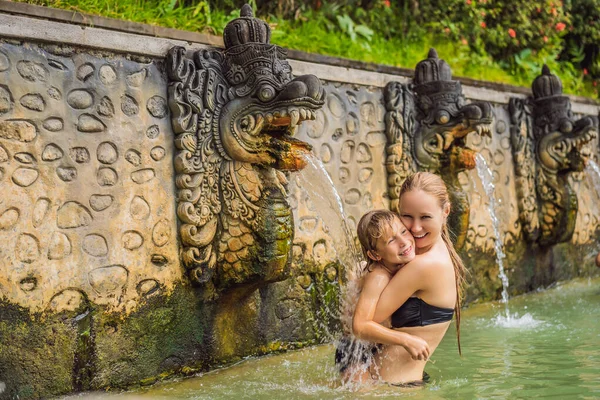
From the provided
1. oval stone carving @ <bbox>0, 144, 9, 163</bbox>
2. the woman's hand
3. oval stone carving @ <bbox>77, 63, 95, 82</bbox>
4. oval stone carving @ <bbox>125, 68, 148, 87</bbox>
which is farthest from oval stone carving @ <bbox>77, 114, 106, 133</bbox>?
the woman's hand

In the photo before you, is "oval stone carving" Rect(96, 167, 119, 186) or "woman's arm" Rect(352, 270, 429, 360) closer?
"woman's arm" Rect(352, 270, 429, 360)

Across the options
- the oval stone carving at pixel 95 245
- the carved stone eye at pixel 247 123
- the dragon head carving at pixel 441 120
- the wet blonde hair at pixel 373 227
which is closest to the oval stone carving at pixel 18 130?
the oval stone carving at pixel 95 245

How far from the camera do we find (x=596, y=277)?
920cm

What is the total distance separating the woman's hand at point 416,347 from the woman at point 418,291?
22cm

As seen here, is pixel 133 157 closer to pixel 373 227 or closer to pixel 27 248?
pixel 27 248

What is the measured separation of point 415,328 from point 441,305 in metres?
0.19

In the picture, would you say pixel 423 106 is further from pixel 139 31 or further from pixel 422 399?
pixel 422 399

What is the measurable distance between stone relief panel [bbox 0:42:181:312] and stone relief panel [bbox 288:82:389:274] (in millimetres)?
1244

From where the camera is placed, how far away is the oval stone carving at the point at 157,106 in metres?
4.84

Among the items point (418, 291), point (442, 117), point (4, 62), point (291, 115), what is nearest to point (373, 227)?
point (418, 291)

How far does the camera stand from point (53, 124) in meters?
4.37

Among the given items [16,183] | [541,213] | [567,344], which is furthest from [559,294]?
[16,183]

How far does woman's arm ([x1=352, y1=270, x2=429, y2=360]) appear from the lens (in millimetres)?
3881

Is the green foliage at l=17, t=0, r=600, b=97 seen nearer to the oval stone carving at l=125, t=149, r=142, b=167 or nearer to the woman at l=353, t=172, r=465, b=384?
the oval stone carving at l=125, t=149, r=142, b=167
